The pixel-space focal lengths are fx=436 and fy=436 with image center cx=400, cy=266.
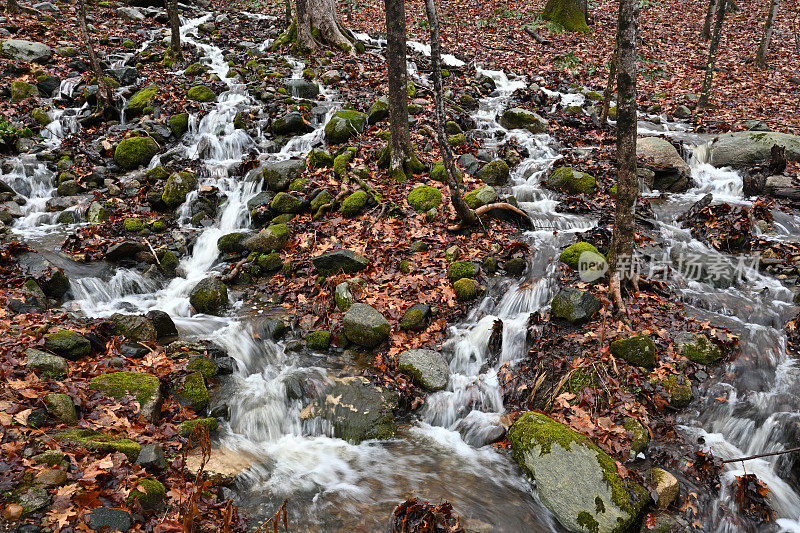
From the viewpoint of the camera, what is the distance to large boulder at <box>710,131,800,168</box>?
1080 centimetres

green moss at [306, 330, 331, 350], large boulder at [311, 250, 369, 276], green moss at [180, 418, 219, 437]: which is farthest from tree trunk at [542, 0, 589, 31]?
green moss at [180, 418, 219, 437]

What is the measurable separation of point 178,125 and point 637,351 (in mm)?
13022

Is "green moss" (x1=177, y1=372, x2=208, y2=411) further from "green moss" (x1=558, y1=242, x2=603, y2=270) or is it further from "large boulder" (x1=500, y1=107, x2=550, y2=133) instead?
"large boulder" (x1=500, y1=107, x2=550, y2=133)

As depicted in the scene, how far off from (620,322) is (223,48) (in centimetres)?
1918

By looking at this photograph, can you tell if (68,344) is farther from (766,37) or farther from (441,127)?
(766,37)

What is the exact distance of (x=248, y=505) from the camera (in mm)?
4816

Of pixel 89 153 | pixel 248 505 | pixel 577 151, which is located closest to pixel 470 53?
pixel 577 151

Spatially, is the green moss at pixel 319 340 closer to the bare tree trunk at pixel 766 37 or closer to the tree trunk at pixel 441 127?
the tree trunk at pixel 441 127

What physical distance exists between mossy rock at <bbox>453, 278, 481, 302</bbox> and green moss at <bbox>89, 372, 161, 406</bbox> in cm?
487

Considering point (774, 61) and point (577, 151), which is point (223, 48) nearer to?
point (577, 151)

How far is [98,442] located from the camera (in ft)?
13.9

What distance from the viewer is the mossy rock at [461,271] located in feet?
26.7

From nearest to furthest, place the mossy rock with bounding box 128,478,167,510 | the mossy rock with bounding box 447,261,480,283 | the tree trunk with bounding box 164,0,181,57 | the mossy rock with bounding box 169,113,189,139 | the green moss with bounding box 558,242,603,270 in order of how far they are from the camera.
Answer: the mossy rock with bounding box 128,478,167,510
the green moss with bounding box 558,242,603,270
the mossy rock with bounding box 447,261,480,283
the mossy rock with bounding box 169,113,189,139
the tree trunk with bounding box 164,0,181,57

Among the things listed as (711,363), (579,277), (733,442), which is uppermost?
(579,277)
